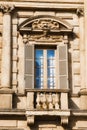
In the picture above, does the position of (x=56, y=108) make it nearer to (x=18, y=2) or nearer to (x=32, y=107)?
(x=32, y=107)

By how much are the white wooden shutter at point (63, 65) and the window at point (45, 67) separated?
0.34 metres

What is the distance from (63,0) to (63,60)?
252 centimetres

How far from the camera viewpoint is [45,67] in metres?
22.1

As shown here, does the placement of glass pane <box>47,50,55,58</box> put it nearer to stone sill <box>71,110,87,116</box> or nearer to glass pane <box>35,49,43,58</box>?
glass pane <box>35,49,43,58</box>

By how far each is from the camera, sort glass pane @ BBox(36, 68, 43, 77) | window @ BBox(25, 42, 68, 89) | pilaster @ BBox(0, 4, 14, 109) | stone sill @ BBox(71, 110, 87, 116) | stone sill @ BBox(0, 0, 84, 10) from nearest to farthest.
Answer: stone sill @ BBox(71, 110, 87, 116), pilaster @ BBox(0, 4, 14, 109), window @ BBox(25, 42, 68, 89), glass pane @ BBox(36, 68, 43, 77), stone sill @ BBox(0, 0, 84, 10)

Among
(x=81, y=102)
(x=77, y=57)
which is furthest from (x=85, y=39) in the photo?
(x=81, y=102)

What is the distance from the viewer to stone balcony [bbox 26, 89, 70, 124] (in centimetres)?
2049

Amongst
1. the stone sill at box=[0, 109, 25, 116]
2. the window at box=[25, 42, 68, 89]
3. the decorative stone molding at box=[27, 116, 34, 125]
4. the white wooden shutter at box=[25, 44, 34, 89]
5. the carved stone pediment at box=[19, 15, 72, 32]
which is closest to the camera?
the decorative stone molding at box=[27, 116, 34, 125]

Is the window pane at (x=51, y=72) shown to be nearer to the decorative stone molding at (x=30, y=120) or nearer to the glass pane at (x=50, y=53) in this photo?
the glass pane at (x=50, y=53)

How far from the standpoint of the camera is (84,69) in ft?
71.3

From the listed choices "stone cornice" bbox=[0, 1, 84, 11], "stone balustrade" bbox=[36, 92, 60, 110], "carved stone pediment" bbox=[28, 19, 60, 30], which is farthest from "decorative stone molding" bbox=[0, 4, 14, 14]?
"stone balustrade" bbox=[36, 92, 60, 110]

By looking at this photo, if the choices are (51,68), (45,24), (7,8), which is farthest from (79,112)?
(7,8)

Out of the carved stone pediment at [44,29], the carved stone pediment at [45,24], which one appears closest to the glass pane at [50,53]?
the carved stone pediment at [44,29]

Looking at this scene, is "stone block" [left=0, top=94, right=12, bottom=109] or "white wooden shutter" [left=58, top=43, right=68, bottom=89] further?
"white wooden shutter" [left=58, top=43, right=68, bottom=89]
